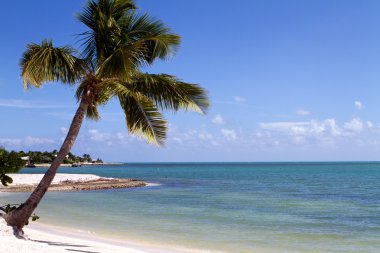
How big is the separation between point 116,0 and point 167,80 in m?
2.79

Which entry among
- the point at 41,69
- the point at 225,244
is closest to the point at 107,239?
the point at 225,244

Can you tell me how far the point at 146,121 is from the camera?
12.3 metres

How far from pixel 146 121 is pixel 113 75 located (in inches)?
74.7

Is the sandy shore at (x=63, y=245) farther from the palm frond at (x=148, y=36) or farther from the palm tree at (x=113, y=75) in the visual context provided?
the palm frond at (x=148, y=36)

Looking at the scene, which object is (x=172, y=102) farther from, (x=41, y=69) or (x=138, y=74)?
(x=41, y=69)

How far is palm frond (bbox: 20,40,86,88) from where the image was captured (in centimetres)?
1118

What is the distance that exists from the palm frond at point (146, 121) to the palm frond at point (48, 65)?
159cm

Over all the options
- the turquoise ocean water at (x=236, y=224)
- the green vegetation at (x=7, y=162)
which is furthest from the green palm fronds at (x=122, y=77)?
the turquoise ocean water at (x=236, y=224)

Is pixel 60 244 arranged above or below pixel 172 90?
below

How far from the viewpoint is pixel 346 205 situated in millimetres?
30562

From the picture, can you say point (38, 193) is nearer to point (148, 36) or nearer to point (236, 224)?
point (148, 36)

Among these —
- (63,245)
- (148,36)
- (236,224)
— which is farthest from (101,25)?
(236,224)

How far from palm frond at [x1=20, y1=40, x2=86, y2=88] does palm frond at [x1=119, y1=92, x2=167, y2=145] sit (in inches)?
62.5

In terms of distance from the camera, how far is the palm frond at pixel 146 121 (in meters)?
12.2
